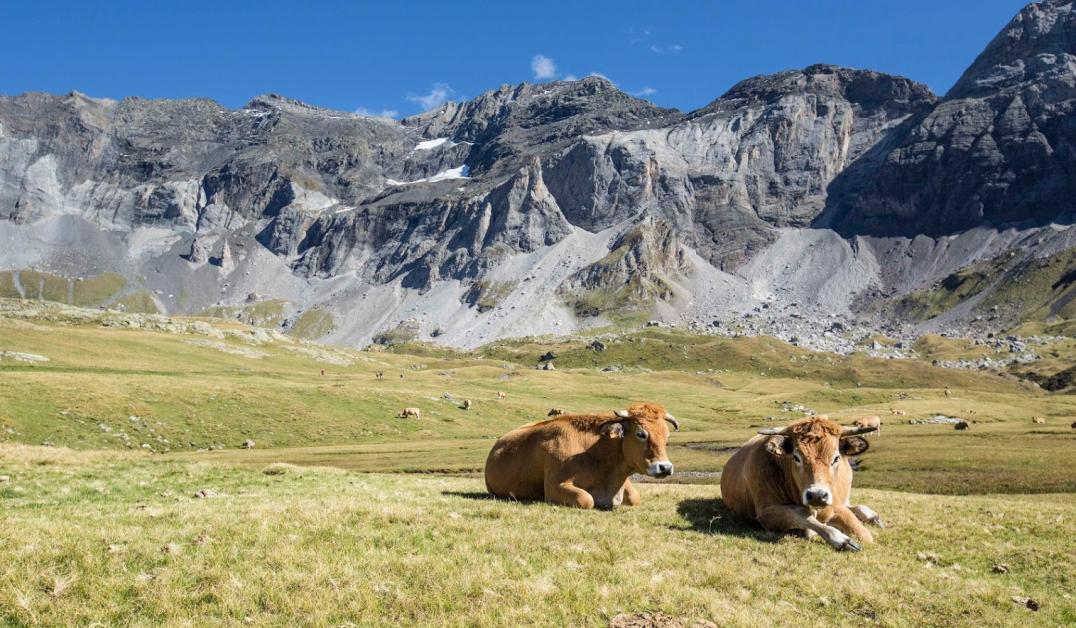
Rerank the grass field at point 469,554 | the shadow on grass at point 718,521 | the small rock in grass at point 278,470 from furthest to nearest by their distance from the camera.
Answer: the small rock in grass at point 278,470 < the shadow on grass at point 718,521 < the grass field at point 469,554

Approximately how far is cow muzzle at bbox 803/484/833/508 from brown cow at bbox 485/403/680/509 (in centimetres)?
356

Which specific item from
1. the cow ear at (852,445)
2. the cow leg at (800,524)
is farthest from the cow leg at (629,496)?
the cow ear at (852,445)

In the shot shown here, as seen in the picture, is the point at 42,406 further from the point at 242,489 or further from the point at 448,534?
the point at 448,534

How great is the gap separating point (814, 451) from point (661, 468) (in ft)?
12.6

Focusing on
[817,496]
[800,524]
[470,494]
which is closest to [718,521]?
[800,524]

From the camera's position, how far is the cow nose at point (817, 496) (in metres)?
14.3

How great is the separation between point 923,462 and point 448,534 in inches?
1538

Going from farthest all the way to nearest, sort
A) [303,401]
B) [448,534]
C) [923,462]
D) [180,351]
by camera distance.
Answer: [180,351]
[303,401]
[923,462]
[448,534]

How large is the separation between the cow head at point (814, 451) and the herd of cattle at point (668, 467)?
0.07 feet

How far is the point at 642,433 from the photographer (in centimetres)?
1833

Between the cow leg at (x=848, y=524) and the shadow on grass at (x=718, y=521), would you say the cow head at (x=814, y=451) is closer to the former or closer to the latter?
the cow leg at (x=848, y=524)

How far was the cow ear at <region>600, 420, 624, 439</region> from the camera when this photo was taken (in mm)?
18781

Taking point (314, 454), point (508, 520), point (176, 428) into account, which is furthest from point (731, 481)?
point (176, 428)

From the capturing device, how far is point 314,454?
54.0 metres
